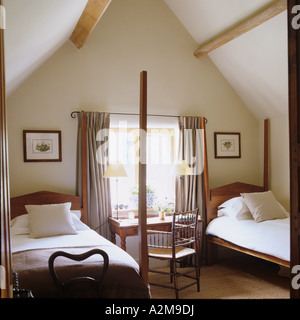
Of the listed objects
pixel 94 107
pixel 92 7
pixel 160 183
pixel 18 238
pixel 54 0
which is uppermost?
pixel 92 7

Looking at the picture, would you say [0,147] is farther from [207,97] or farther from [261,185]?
[261,185]

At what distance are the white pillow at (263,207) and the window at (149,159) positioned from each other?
114 centimetres

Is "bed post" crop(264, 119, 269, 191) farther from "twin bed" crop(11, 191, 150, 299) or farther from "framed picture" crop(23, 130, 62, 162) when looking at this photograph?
"framed picture" crop(23, 130, 62, 162)

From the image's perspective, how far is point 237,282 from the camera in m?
4.39

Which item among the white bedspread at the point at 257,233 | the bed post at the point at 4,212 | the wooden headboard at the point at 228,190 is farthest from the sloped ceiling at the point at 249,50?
the bed post at the point at 4,212

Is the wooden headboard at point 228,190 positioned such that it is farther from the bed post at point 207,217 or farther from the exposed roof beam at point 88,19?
the exposed roof beam at point 88,19

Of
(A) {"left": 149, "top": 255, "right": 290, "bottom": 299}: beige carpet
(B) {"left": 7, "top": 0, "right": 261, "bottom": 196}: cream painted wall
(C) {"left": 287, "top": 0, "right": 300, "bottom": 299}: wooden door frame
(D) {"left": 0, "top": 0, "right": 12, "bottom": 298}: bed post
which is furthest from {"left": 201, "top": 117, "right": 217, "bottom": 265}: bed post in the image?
(D) {"left": 0, "top": 0, "right": 12, "bottom": 298}: bed post

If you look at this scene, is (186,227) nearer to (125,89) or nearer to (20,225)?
Result: (20,225)

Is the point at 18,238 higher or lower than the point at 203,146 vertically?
lower

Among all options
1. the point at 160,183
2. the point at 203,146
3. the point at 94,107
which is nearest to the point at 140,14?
the point at 94,107

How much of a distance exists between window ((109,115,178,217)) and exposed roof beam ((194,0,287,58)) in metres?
1.16

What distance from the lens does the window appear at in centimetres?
515

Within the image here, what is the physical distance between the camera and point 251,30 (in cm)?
464

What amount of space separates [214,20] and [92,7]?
189 cm
